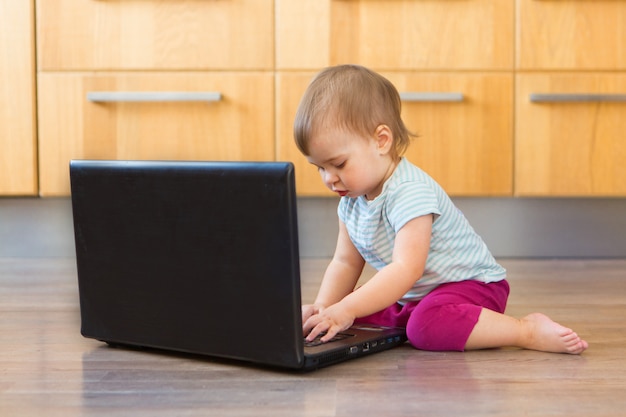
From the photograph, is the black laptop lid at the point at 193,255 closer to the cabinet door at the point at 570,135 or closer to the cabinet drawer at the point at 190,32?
the cabinet drawer at the point at 190,32

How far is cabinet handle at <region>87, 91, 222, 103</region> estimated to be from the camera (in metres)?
2.14

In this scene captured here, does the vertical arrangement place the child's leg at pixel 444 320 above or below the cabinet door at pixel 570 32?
below

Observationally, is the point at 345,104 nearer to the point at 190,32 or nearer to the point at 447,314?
the point at 447,314

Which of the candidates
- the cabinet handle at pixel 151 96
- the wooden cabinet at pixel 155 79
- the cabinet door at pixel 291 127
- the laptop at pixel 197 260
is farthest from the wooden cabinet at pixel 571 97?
the laptop at pixel 197 260

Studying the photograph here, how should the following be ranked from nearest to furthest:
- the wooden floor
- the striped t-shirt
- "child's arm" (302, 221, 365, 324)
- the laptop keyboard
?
the wooden floor
the laptop keyboard
the striped t-shirt
"child's arm" (302, 221, 365, 324)

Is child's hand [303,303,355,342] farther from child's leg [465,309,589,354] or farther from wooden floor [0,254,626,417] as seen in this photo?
child's leg [465,309,589,354]

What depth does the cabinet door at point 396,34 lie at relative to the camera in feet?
7.00

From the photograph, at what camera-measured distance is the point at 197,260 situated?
3.41ft

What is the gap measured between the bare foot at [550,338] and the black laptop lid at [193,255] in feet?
1.12

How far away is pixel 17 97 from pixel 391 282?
1349 mm

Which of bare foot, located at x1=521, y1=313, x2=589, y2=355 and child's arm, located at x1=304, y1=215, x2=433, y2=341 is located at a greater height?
child's arm, located at x1=304, y1=215, x2=433, y2=341

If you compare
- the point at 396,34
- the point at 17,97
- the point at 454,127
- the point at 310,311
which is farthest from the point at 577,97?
the point at 17,97

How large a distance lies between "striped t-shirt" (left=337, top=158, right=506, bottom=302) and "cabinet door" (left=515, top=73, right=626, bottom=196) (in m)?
0.92

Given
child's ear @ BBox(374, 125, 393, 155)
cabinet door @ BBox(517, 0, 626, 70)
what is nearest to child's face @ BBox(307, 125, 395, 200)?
child's ear @ BBox(374, 125, 393, 155)
